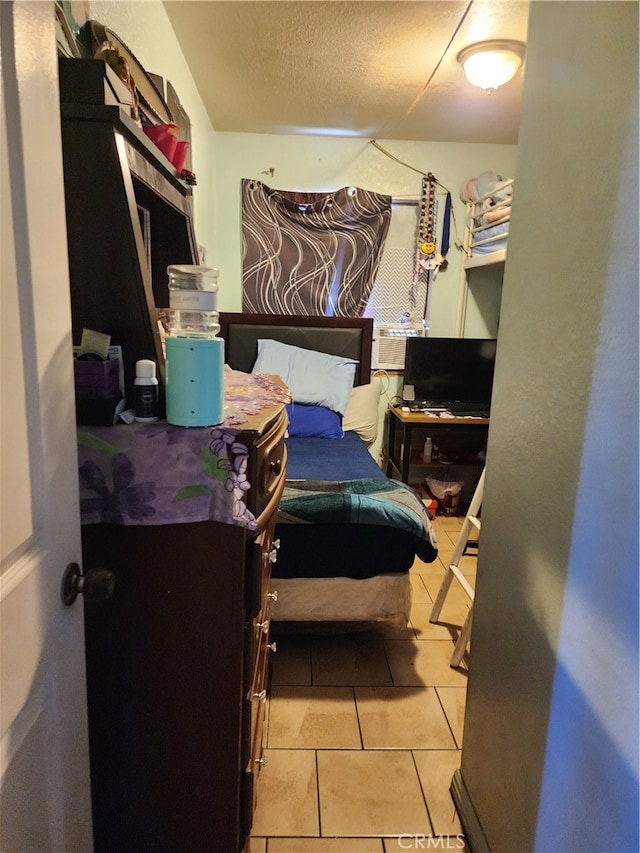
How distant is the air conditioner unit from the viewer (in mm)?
3967

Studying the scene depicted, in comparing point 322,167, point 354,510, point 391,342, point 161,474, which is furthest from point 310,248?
point 161,474

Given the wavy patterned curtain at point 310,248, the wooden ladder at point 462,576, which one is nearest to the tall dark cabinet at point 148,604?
the wooden ladder at point 462,576

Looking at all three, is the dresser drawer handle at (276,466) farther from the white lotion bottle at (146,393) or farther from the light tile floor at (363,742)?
the light tile floor at (363,742)

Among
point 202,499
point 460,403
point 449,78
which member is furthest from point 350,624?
point 449,78

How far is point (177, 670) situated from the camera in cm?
111

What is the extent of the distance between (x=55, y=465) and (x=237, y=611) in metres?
0.51

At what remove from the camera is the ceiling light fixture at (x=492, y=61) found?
2.35 m

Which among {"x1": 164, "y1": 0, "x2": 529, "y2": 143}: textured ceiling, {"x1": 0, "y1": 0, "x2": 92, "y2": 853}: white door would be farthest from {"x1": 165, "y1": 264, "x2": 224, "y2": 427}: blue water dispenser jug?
{"x1": 164, "y1": 0, "x2": 529, "y2": 143}: textured ceiling

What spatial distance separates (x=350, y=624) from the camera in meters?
2.15

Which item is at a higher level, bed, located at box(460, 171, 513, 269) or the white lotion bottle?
bed, located at box(460, 171, 513, 269)

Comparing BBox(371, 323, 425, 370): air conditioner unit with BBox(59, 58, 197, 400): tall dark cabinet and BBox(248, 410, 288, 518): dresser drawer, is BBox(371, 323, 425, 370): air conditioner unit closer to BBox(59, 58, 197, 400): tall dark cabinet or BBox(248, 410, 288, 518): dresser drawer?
BBox(248, 410, 288, 518): dresser drawer

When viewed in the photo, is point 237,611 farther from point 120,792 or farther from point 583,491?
point 583,491

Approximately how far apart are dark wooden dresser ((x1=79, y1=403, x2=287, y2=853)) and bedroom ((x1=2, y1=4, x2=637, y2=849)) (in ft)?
1.75

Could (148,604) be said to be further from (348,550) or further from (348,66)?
(348,66)
